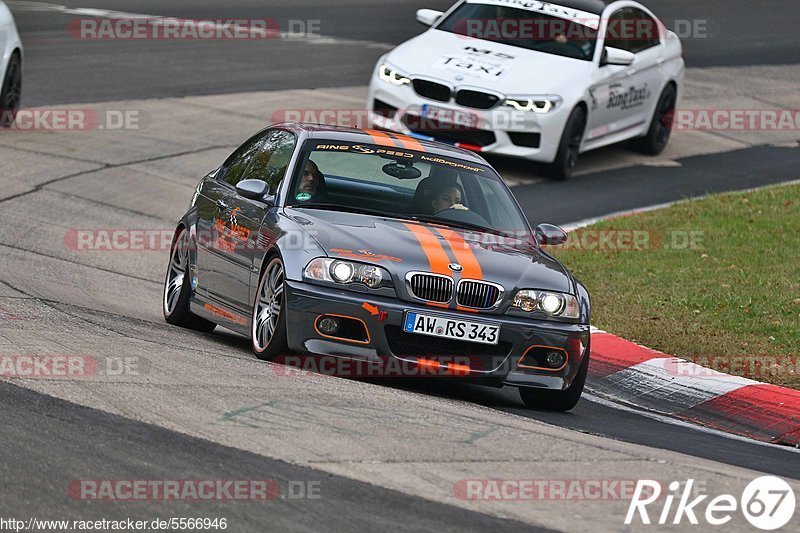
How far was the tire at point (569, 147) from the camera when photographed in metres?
17.4

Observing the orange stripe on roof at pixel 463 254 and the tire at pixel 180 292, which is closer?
the orange stripe on roof at pixel 463 254

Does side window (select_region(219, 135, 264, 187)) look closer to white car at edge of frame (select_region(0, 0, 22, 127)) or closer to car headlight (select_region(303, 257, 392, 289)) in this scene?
car headlight (select_region(303, 257, 392, 289))

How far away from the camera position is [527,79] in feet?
56.0

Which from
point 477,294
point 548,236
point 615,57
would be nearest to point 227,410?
point 477,294

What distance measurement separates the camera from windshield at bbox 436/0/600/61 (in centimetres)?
1794

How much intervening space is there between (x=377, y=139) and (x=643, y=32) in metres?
10.00

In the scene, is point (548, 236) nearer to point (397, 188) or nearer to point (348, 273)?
point (397, 188)

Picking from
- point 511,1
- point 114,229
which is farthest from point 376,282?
point 511,1

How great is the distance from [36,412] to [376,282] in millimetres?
2224

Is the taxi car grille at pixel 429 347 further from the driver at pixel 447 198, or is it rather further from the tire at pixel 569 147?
the tire at pixel 569 147

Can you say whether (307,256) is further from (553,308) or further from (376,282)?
(553,308)

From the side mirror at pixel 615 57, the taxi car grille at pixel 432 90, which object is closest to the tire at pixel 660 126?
the side mirror at pixel 615 57

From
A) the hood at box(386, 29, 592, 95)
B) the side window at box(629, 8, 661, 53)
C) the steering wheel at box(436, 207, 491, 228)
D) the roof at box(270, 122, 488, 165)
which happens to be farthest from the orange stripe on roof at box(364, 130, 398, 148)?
the side window at box(629, 8, 661, 53)

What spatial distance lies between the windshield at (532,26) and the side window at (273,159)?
7936 mm
